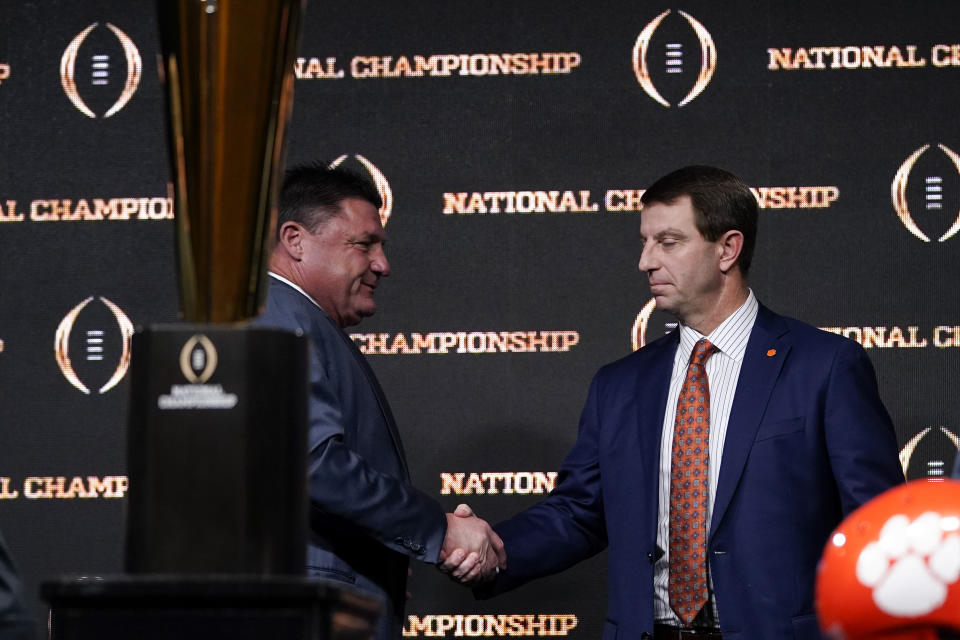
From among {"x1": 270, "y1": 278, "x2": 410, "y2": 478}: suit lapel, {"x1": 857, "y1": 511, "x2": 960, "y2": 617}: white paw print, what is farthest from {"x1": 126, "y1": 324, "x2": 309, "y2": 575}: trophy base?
{"x1": 270, "y1": 278, "x2": 410, "y2": 478}: suit lapel

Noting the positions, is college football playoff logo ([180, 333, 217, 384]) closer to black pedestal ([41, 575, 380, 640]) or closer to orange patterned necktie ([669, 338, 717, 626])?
black pedestal ([41, 575, 380, 640])

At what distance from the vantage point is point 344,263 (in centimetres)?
343

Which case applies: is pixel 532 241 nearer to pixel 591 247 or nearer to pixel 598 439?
pixel 591 247

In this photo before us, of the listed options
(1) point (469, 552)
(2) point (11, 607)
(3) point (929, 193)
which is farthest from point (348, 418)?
(3) point (929, 193)

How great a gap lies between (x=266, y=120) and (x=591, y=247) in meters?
2.82

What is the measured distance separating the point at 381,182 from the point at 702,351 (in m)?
1.36

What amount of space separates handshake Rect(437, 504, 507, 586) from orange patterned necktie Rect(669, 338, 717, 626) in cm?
51

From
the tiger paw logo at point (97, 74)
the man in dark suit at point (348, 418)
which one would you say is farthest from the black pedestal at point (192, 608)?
the tiger paw logo at point (97, 74)

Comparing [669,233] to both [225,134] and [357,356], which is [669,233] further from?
[225,134]

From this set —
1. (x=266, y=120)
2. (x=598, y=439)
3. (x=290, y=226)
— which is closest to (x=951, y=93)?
(x=598, y=439)

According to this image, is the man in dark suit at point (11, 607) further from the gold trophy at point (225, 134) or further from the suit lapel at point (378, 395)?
the suit lapel at point (378, 395)

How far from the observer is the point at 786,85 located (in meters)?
4.14

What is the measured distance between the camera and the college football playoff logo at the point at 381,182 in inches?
165

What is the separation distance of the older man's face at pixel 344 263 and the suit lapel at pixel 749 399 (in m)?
0.97
